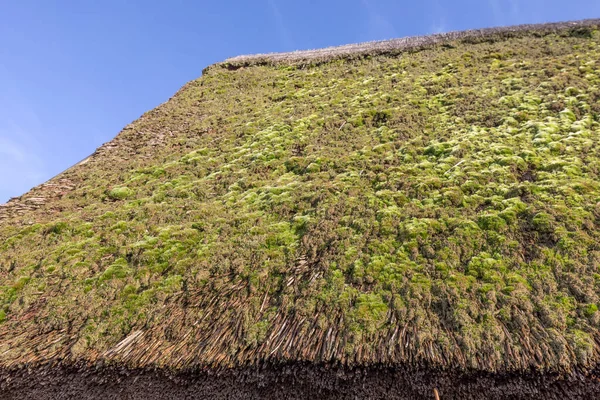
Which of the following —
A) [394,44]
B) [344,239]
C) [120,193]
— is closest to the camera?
[344,239]

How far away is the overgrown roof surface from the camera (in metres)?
4.27

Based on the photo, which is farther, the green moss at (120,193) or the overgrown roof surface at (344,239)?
the green moss at (120,193)

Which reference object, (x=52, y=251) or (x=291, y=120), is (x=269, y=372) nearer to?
(x=52, y=251)

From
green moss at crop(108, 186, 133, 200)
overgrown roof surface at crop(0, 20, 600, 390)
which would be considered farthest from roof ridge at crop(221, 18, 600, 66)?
green moss at crop(108, 186, 133, 200)

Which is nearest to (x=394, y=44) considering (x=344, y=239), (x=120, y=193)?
(x=344, y=239)

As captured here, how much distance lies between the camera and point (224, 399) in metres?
4.41

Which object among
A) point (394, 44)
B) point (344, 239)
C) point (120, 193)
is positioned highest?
point (394, 44)

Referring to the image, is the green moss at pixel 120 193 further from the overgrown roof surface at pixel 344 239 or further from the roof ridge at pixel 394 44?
the roof ridge at pixel 394 44

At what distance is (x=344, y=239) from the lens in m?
5.80

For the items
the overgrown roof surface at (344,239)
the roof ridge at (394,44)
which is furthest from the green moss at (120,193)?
the roof ridge at (394,44)

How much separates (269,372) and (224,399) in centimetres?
67

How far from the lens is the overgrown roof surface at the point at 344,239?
4.27 m

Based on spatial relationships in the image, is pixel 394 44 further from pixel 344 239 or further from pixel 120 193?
pixel 120 193

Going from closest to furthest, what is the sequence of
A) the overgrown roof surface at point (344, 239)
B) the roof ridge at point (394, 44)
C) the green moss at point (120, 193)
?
the overgrown roof surface at point (344, 239) → the green moss at point (120, 193) → the roof ridge at point (394, 44)
